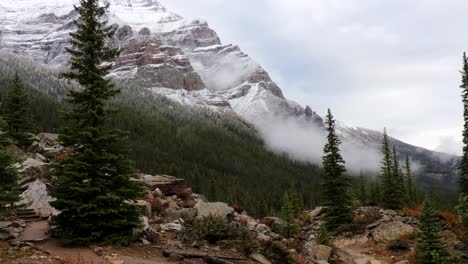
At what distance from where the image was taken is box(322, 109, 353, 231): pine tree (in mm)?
40625

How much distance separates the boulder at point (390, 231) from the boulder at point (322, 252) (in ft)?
49.9

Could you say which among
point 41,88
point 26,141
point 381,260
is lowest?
point 381,260

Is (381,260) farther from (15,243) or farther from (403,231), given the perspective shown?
(15,243)

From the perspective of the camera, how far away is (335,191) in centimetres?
4116

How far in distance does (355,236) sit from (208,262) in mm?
26371

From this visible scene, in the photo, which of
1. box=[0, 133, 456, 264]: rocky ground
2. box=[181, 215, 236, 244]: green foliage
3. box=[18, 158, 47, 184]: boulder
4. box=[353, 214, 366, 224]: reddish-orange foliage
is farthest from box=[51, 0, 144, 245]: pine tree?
box=[353, 214, 366, 224]: reddish-orange foliage

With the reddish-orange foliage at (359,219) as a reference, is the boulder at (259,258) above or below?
above

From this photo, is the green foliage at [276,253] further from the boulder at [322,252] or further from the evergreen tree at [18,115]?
the evergreen tree at [18,115]

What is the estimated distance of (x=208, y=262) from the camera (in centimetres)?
1469

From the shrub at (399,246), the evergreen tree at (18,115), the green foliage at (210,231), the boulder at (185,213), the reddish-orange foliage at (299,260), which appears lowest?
the shrub at (399,246)

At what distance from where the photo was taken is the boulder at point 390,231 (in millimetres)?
35125

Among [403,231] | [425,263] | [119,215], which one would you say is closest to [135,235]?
[119,215]

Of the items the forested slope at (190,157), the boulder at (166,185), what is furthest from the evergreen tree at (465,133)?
the forested slope at (190,157)

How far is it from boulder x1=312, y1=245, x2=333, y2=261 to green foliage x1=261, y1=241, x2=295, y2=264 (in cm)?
413
